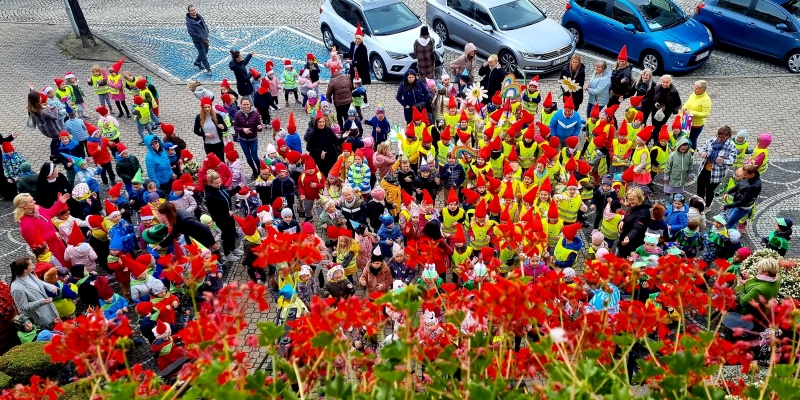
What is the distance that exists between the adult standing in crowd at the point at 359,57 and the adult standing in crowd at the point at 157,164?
5.23 metres

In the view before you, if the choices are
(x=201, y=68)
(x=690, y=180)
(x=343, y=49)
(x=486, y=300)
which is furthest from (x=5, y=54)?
(x=486, y=300)

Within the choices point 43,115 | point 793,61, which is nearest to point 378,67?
point 43,115

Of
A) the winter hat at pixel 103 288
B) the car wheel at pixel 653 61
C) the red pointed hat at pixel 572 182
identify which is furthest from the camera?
the car wheel at pixel 653 61

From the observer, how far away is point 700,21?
17.6 meters

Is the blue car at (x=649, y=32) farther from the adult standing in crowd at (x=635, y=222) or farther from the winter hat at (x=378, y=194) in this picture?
the winter hat at (x=378, y=194)

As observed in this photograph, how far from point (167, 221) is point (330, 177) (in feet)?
8.45

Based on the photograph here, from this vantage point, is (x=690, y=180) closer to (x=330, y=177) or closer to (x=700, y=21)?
(x=330, y=177)

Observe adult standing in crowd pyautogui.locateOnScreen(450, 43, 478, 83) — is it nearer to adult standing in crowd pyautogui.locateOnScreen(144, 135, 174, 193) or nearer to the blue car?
the blue car

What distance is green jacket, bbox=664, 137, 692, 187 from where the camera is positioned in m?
10.7

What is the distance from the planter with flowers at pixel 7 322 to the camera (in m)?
8.63

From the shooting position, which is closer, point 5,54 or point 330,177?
point 330,177

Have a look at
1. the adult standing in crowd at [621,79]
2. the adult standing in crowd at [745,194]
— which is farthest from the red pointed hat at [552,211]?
the adult standing in crowd at [621,79]

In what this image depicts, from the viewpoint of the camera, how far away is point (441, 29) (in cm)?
1833

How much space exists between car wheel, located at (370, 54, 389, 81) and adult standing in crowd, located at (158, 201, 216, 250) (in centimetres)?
790
